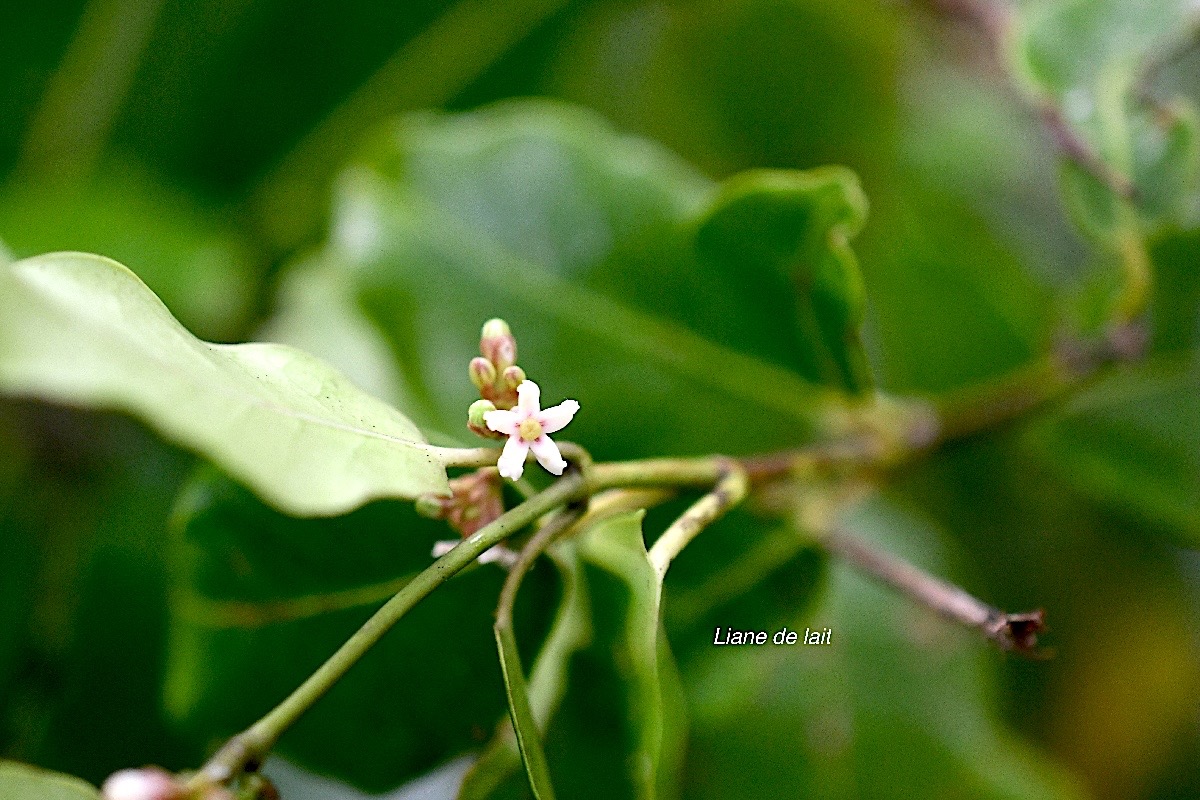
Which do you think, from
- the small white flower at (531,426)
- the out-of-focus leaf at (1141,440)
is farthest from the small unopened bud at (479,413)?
the out-of-focus leaf at (1141,440)

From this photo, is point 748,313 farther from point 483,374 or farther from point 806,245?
point 483,374

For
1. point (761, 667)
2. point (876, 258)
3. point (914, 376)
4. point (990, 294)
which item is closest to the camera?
point (761, 667)

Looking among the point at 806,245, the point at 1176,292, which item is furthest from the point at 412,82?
the point at 1176,292

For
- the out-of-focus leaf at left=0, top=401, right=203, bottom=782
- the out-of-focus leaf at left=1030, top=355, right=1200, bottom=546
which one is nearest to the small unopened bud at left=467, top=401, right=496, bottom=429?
the out-of-focus leaf at left=0, top=401, right=203, bottom=782

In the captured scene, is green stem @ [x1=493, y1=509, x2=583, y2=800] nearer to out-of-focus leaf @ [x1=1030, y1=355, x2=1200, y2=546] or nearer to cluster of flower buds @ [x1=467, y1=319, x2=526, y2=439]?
cluster of flower buds @ [x1=467, y1=319, x2=526, y2=439]

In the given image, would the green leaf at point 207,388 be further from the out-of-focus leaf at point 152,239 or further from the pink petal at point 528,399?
the out-of-focus leaf at point 152,239

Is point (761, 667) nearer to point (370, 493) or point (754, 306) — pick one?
point (754, 306)

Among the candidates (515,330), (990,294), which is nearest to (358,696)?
(515,330)
